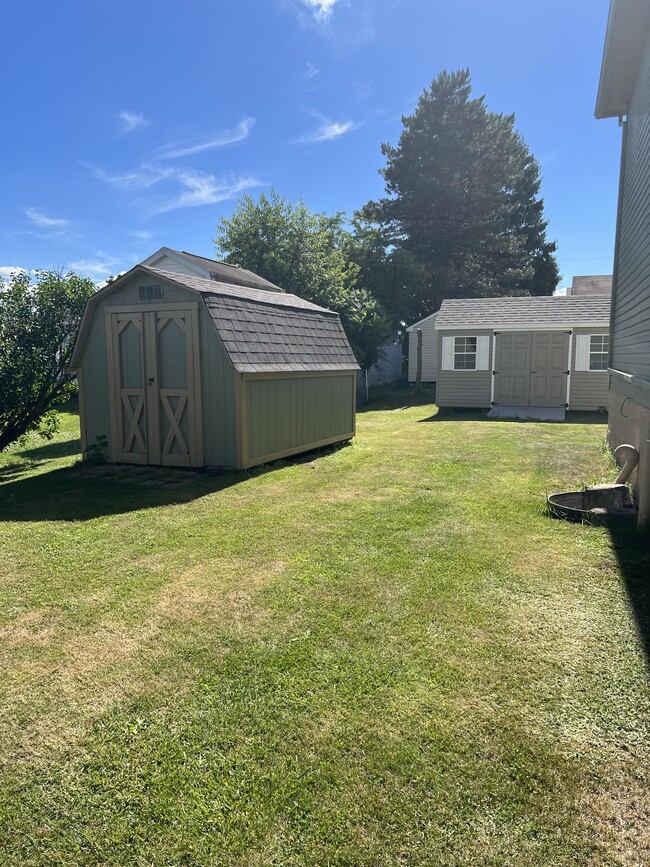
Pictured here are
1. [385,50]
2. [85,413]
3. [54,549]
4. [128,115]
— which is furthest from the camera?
[385,50]

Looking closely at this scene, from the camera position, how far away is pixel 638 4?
21.6ft

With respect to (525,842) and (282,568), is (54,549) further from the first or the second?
(525,842)

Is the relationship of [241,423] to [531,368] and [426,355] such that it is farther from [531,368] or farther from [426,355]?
[426,355]

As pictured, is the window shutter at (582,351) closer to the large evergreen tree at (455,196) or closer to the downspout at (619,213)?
the downspout at (619,213)

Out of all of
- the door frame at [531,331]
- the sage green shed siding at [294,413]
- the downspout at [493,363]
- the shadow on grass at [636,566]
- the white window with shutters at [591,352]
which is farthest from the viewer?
the downspout at [493,363]

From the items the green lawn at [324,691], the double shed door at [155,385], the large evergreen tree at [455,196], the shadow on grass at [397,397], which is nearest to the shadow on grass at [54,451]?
the double shed door at [155,385]

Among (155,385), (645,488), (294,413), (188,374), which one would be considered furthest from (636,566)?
(155,385)

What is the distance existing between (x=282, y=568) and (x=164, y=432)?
4.46m

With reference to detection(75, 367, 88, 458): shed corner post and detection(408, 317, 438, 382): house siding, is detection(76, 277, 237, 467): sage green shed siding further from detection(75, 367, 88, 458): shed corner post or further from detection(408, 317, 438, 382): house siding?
detection(408, 317, 438, 382): house siding

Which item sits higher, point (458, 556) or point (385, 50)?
point (385, 50)

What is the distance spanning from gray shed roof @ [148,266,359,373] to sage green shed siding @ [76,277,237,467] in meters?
0.17

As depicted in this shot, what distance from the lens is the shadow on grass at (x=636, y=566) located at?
315 cm

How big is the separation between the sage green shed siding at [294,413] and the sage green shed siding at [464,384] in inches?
272

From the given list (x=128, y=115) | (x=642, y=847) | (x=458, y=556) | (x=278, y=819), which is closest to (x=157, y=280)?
(x=458, y=556)
